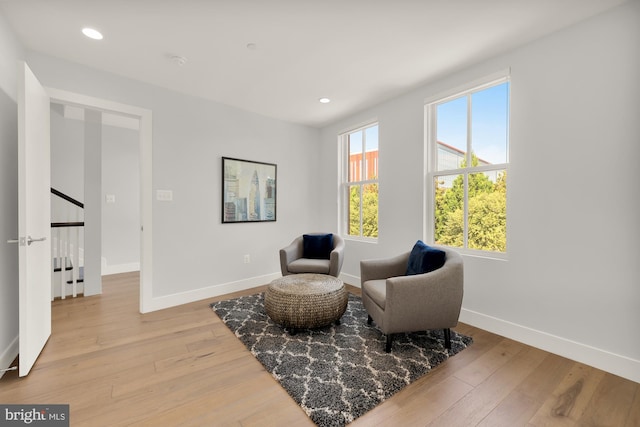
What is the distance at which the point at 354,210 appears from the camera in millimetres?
4211

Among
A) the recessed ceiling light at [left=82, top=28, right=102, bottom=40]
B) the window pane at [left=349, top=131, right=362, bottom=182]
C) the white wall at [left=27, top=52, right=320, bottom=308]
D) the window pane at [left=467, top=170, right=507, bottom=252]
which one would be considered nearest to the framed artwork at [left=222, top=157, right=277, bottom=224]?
the white wall at [left=27, top=52, right=320, bottom=308]

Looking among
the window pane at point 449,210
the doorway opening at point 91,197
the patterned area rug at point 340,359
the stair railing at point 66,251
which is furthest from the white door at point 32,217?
the window pane at point 449,210

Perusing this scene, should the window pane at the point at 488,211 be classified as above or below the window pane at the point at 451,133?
below

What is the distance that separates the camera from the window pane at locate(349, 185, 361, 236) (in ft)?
13.6

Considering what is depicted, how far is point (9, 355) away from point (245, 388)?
1.76m

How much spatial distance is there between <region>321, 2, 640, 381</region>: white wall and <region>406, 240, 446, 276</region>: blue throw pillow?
23.4 inches

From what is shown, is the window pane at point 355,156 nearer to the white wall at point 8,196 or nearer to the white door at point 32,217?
the white door at point 32,217

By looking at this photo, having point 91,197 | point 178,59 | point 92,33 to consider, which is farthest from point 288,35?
point 91,197

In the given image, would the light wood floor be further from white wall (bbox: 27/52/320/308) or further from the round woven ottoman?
white wall (bbox: 27/52/320/308)

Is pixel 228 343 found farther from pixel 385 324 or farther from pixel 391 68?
pixel 391 68

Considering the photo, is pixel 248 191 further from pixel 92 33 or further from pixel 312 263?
pixel 92 33

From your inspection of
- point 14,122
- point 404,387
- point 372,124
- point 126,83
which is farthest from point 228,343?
point 372,124

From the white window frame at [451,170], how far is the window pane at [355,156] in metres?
1.17

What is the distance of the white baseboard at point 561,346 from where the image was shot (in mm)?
1868
